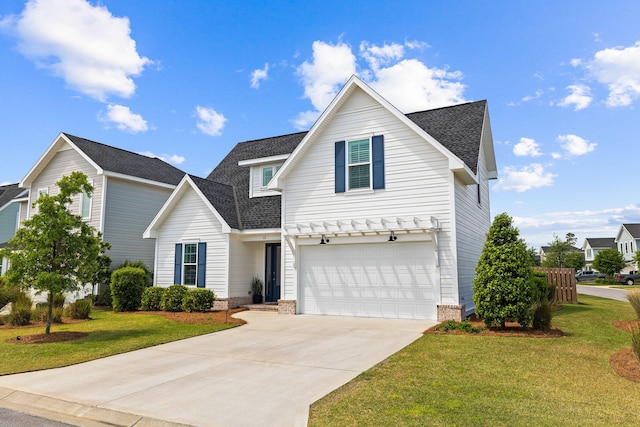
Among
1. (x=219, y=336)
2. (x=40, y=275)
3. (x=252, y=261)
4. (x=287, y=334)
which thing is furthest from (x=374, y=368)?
(x=252, y=261)

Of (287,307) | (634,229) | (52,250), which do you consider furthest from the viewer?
(634,229)

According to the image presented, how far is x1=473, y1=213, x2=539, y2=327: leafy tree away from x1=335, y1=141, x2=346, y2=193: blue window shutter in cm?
572

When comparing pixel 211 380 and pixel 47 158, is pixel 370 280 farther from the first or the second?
pixel 47 158

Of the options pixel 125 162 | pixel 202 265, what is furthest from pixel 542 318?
pixel 125 162

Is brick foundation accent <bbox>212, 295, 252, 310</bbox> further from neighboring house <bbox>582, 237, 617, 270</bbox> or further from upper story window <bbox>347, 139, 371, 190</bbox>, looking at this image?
neighboring house <bbox>582, 237, 617, 270</bbox>

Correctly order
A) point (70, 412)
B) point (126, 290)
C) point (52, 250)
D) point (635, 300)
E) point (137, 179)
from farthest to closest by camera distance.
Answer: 1. point (137, 179)
2. point (126, 290)
3. point (635, 300)
4. point (52, 250)
5. point (70, 412)

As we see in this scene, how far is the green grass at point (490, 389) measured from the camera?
5.33 meters

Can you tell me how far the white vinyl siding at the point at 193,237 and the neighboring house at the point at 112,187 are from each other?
4.42 metres

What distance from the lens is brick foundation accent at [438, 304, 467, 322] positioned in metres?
13.1

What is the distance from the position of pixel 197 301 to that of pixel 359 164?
837 cm

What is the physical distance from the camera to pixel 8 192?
3438cm

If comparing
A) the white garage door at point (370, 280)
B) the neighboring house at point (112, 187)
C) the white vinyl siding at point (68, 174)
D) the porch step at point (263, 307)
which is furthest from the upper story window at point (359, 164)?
the white vinyl siding at point (68, 174)

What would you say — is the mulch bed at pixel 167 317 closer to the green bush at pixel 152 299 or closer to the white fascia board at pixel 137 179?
the green bush at pixel 152 299

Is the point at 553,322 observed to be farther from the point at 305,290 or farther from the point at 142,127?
the point at 142,127
